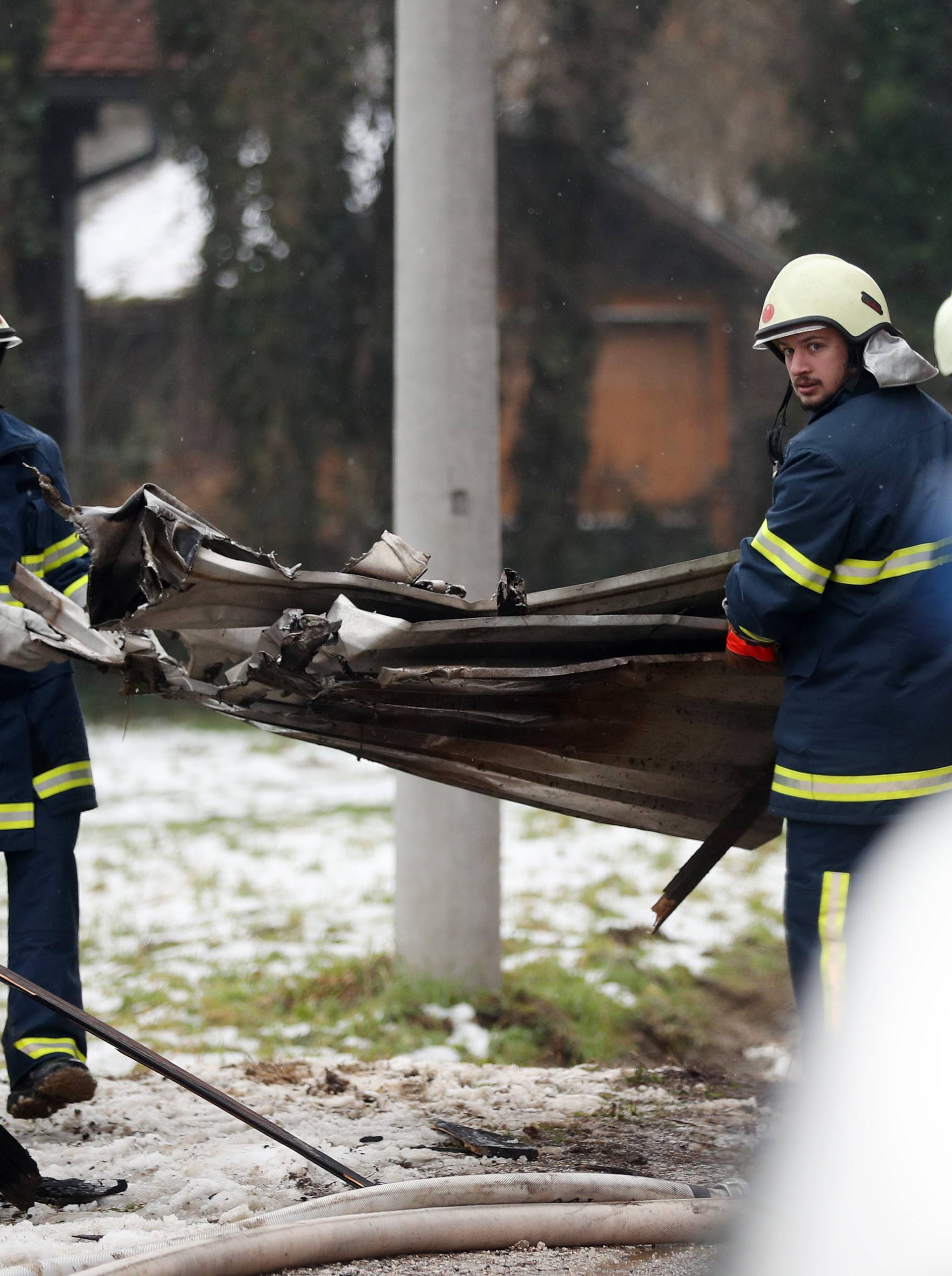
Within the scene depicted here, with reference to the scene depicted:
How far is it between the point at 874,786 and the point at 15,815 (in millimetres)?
2079

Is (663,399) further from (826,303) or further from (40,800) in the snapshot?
(826,303)

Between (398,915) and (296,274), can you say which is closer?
(398,915)

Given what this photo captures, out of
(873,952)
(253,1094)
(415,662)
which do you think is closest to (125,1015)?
(253,1094)

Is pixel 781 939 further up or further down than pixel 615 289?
further down

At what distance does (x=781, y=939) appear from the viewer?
20.5 feet

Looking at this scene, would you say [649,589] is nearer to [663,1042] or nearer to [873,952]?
[873,952]

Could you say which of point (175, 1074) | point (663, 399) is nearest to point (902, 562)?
point (175, 1074)

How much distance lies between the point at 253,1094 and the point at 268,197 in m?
9.79

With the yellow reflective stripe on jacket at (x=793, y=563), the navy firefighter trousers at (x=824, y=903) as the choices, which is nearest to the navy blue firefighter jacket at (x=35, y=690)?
the yellow reflective stripe on jacket at (x=793, y=563)

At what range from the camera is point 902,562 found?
2.89 m

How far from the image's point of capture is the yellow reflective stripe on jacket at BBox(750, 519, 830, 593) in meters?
2.82

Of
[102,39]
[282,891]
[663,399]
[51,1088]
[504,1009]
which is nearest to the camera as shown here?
[51,1088]

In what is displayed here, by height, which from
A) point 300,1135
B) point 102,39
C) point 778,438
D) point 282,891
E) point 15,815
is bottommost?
point 282,891

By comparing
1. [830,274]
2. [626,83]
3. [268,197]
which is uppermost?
[626,83]
